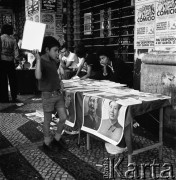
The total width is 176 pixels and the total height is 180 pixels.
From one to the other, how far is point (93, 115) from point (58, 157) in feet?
2.61

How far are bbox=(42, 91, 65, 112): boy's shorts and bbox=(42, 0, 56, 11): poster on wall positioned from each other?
21.4 feet

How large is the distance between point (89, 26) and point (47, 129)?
240 inches

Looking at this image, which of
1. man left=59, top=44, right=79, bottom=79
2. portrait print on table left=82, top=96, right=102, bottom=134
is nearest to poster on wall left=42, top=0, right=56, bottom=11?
man left=59, top=44, right=79, bottom=79

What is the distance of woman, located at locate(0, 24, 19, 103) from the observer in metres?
7.59

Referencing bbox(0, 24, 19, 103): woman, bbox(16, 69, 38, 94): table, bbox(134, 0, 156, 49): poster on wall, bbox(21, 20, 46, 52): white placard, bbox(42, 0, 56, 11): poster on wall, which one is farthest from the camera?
bbox(42, 0, 56, 11): poster on wall

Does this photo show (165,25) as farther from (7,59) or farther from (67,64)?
(7,59)

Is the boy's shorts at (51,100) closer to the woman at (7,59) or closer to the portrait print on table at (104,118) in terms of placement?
the portrait print on table at (104,118)

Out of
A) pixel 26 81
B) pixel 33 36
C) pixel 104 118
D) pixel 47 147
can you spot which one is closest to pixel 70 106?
pixel 47 147

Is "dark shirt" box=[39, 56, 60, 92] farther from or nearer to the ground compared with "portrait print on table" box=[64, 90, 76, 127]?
farther from the ground

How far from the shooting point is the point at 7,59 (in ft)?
25.2

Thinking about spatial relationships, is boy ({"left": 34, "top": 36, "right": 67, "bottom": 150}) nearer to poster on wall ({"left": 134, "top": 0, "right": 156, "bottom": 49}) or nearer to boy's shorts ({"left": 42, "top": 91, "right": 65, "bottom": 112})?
boy's shorts ({"left": 42, "top": 91, "right": 65, "bottom": 112})

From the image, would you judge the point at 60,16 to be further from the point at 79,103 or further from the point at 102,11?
the point at 79,103

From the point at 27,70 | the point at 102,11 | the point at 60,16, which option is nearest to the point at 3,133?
the point at 27,70

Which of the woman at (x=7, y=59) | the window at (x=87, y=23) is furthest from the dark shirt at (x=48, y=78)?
the window at (x=87, y=23)
